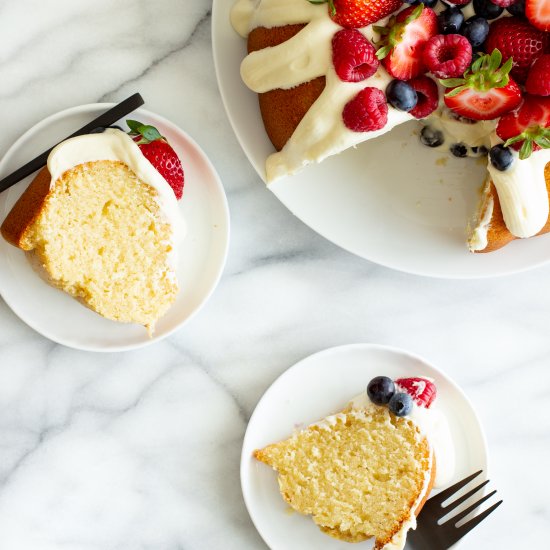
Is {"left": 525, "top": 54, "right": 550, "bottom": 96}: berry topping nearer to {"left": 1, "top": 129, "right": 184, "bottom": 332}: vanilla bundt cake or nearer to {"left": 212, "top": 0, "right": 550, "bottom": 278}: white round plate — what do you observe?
{"left": 212, "top": 0, "right": 550, "bottom": 278}: white round plate

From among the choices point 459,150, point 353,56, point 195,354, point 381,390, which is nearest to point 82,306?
point 195,354

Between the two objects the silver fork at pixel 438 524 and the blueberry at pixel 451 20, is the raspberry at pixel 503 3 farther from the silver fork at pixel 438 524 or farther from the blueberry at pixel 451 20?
the silver fork at pixel 438 524

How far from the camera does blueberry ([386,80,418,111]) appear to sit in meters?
1.55

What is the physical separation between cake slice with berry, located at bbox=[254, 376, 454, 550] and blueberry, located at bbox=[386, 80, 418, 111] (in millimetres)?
636

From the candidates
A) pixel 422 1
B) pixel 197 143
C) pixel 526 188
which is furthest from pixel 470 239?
pixel 197 143

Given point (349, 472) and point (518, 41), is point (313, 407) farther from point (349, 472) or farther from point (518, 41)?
point (518, 41)

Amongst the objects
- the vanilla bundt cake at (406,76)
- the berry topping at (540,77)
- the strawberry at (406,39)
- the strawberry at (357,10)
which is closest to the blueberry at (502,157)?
the vanilla bundt cake at (406,76)

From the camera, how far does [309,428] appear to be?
191 cm

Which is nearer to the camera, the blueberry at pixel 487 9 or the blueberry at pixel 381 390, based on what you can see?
the blueberry at pixel 487 9

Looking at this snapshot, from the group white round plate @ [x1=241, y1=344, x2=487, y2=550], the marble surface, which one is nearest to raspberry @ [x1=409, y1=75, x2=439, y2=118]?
the marble surface

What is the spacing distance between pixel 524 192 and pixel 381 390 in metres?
0.54

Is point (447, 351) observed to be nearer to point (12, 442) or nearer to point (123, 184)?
point (123, 184)

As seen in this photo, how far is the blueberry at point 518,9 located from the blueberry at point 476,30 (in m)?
0.05

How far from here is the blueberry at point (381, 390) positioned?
184cm
